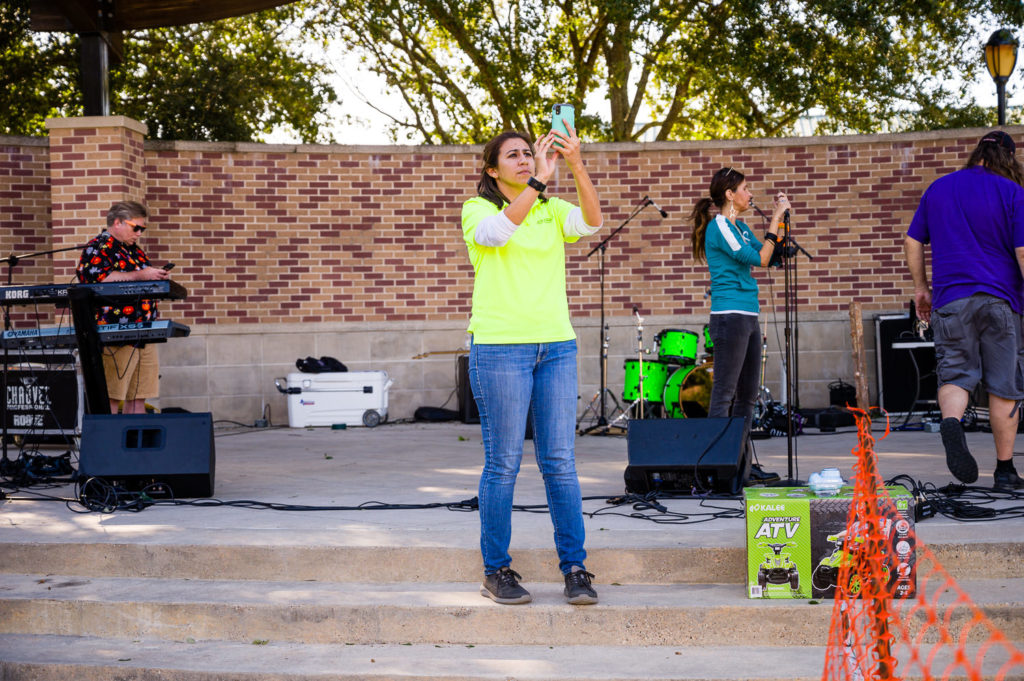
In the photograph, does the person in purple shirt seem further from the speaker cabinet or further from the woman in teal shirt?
the speaker cabinet

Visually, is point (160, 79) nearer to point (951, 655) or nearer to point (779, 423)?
point (779, 423)

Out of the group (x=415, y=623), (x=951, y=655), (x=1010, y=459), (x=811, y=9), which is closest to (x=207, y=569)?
(x=415, y=623)


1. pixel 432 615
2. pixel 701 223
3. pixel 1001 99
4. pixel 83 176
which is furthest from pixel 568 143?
pixel 1001 99

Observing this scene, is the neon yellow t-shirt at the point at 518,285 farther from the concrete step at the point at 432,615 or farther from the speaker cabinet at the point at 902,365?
the speaker cabinet at the point at 902,365

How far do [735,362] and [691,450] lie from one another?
24.9 inches

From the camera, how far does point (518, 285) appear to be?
391 centimetres

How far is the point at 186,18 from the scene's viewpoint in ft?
33.2

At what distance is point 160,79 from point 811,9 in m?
8.81

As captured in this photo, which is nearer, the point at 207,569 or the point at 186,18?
the point at 207,569

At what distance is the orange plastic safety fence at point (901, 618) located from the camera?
3.31 metres

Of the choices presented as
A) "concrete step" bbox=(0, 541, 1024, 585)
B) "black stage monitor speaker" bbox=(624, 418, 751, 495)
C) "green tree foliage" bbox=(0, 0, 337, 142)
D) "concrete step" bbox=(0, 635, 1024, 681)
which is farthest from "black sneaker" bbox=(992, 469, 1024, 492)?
"green tree foliage" bbox=(0, 0, 337, 142)

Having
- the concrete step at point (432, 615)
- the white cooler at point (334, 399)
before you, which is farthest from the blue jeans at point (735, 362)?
the white cooler at point (334, 399)

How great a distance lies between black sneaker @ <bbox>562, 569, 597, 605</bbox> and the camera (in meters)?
3.99

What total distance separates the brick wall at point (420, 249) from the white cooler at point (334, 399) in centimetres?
39
